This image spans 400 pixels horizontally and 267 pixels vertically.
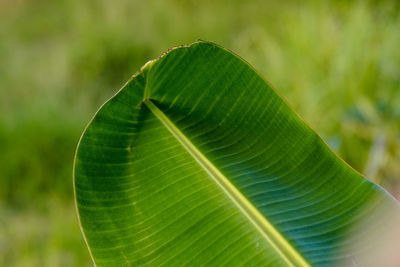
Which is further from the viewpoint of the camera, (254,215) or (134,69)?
(134,69)

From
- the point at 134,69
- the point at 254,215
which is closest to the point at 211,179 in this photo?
the point at 254,215

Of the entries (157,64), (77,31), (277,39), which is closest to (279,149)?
(157,64)

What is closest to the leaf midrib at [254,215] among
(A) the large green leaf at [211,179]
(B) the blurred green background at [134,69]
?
(A) the large green leaf at [211,179]

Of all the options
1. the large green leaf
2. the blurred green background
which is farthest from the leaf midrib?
the blurred green background

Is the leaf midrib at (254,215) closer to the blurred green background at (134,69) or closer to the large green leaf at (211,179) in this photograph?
the large green leaf at (211,179)

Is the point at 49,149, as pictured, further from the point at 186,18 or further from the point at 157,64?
the point at 157,64

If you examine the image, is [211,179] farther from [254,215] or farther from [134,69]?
[134,69]
